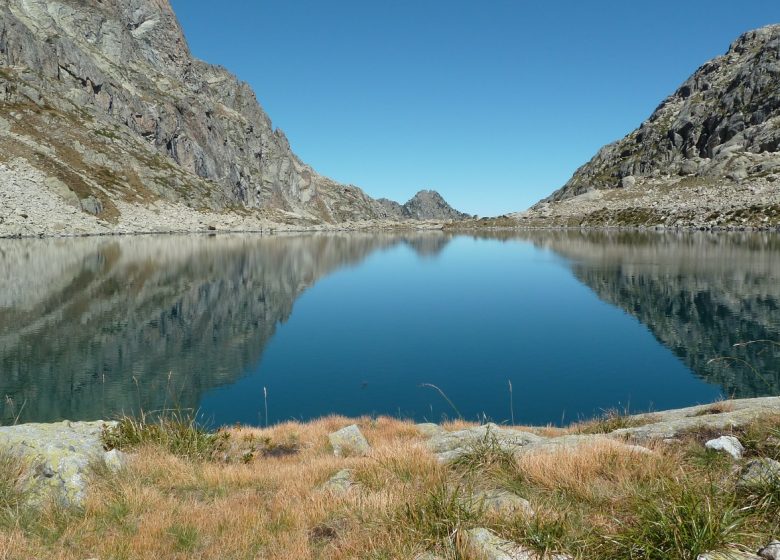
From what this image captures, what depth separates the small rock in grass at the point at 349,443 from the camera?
11.0 metres

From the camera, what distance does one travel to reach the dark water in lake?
21609mm

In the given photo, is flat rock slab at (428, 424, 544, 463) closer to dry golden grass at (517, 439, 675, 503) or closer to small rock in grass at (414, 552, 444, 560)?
dry golden grass at (517, 439, 675, 503)

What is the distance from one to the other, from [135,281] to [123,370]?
91.5 ft

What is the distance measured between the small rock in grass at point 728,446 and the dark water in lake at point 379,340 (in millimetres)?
9810

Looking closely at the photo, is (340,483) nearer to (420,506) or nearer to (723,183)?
(420,506)

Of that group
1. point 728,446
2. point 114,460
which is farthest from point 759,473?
point 114,460

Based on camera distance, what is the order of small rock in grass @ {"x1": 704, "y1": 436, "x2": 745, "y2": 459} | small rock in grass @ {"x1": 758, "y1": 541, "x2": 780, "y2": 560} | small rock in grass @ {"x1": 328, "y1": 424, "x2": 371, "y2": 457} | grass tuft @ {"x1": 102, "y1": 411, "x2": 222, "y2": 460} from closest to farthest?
small rock in grass @ {"x1": 758, "y1": 541, "x2": 780, "y2": 560} < small rock in grass @ {"x1": 704, "y1": 436, "x2": 745, "y2": 459} < grass tuft @ {"x1": 102, "y1": 411, "x2": 222, "y2": 460} < small rock in grass @ {"x1": 328, "y1": 424, "x2": 371, "y2": 457}

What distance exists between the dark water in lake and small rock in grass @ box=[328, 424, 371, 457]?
303 inches

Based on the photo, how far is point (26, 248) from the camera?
75.2 metres

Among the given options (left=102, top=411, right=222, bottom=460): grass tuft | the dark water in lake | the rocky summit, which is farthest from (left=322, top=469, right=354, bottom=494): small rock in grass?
the rocky summit

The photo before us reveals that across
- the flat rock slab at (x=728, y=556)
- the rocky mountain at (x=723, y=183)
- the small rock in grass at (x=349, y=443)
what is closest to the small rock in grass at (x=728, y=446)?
the flat rock slab at (x=728, y=556)

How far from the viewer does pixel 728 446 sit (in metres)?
7.30

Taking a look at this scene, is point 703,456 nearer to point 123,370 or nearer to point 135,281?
point 123,370

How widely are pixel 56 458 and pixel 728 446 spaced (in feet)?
33.6
